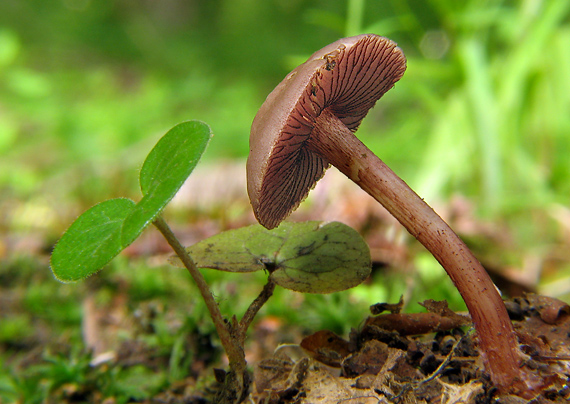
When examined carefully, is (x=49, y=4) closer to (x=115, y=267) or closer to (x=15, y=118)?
(x=15, y=118)

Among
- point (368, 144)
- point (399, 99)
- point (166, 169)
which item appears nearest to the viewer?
point (166, 169)

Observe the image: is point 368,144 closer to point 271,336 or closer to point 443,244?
point 271,336

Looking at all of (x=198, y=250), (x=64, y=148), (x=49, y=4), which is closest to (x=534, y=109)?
(x=198, y=250)

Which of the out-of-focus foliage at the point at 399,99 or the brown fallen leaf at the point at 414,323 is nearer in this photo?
the brown fallen leaf at the point at 414,323

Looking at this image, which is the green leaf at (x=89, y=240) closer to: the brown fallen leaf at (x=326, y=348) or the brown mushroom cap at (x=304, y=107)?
the brown mushroom cap at (x=304, y=107)

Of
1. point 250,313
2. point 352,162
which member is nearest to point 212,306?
point 250,313

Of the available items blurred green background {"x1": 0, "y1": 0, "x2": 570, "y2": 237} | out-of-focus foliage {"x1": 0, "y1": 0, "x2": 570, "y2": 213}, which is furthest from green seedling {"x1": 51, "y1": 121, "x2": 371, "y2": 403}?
blurred green background {"x1": 0, "y1": 0, "x2": 570, "y2": 237}

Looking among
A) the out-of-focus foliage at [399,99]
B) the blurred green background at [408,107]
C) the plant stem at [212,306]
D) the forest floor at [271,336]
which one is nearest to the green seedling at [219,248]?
the plant stem at [212,306]
